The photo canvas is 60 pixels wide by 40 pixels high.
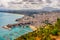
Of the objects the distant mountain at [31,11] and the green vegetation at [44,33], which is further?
the distant mountain at [31,11]

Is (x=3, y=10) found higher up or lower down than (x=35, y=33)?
higher up

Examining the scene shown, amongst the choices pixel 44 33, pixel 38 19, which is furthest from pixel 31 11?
pixel 44 33

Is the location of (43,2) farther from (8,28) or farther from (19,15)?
(8,28)

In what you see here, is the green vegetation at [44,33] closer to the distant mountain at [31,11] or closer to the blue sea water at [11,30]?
the blue sea water at [11,30]

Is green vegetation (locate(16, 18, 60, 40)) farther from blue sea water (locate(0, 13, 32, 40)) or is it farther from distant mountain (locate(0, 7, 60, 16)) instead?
distant mountain (locate(0, 7, 60, 16))

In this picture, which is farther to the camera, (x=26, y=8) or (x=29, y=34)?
(x=26, y=8)

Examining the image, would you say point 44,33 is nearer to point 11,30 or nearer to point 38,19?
point 38,19

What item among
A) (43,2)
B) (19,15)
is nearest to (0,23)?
(19,15)

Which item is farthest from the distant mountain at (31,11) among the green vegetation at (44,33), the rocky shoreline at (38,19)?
the green vegetation at (44,33)
